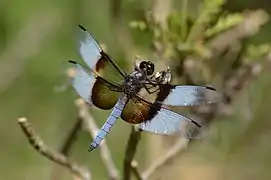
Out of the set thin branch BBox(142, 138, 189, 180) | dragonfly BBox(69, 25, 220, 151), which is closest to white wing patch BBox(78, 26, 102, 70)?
dragonfly BBox(69, 25, 220, 151)

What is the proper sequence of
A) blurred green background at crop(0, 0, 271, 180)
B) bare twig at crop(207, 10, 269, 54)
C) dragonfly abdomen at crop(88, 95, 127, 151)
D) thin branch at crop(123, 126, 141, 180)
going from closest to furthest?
thin branch at crop(123, 126, 141, 180) < dragonfly abdomen at crop(88, 95, 127, 151) < bare twig at crop(207, 10, 269, 54) < blurred green background at crop(0, 0, 271, 180)

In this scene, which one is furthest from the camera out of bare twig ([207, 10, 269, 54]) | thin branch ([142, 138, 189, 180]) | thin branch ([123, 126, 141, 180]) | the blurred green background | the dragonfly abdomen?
the blurred green background

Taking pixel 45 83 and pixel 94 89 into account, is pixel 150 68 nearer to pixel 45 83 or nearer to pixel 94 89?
pixel 94 89

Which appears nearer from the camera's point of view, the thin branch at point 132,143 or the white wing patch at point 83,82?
the thin branch at point 132,143

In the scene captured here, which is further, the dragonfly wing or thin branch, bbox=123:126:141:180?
the dragonfly wing

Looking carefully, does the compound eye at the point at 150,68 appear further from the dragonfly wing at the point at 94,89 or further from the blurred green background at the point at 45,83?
the blurred green background at the point at 45,83

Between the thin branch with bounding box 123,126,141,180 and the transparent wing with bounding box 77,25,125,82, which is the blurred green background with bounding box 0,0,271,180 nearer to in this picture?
the transparent wing with bounding box 77,25,125,82

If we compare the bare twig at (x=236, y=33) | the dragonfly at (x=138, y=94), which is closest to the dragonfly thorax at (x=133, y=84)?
the dragonfly at (x=138, y=94)

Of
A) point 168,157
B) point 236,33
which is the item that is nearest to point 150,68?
point 168,157
